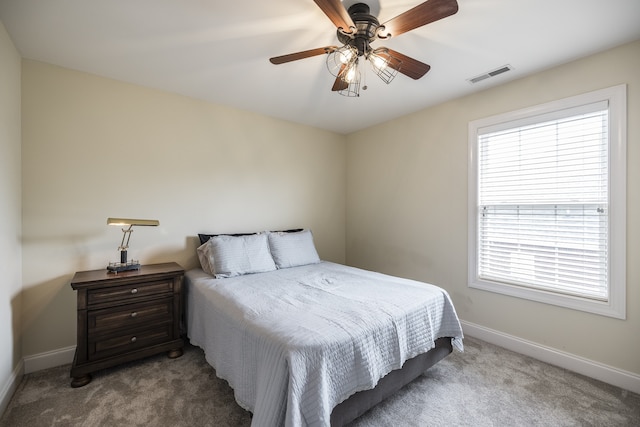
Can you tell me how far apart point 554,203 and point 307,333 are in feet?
7.74

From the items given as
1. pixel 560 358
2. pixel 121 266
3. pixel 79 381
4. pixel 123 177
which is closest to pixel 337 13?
pixel 123 177

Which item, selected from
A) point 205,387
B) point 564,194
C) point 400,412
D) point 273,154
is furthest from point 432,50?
point 205,387

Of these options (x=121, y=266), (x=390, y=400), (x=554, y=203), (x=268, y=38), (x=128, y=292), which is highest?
(x=268, y=38)

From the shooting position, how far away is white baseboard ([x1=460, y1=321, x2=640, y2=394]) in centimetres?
199

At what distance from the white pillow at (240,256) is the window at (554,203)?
2146mm

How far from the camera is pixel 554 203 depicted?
2.34 m

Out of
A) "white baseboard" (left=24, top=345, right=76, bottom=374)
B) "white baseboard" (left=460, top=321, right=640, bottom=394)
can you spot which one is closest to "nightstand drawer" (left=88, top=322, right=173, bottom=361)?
"white baseboard" (left=24, top=345, right=76, bottom=374)

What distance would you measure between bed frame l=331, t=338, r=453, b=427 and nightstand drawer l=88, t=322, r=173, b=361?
167cm

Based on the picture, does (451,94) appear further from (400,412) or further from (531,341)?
(400,412)

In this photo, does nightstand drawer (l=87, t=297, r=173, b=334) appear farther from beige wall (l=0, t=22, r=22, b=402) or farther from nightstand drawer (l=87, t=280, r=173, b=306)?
beige wall (l=0, t=22, r=22, b=402)

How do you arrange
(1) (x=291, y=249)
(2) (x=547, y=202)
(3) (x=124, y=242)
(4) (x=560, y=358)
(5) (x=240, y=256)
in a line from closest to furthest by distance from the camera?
(4) (x=560, y=358), (2) (x=547, y=202), (3) (x=124, y=242), (5) (x=240, y=256), (1) (x=291, y=249)

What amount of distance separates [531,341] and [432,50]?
261 centimetres

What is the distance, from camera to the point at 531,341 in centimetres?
245

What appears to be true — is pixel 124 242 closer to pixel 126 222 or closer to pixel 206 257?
pixel 126 222
